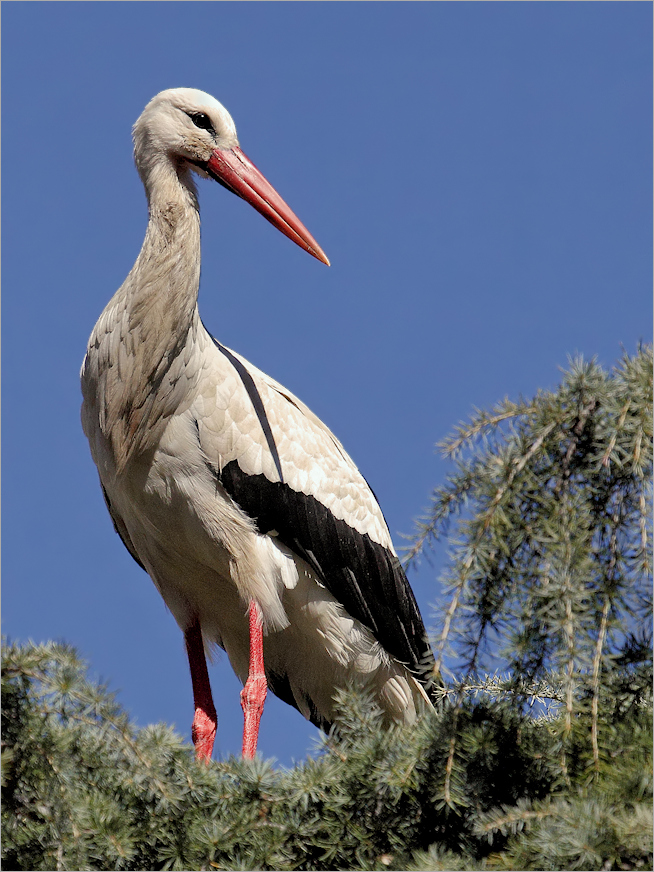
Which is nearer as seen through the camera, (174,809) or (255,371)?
(174,809)

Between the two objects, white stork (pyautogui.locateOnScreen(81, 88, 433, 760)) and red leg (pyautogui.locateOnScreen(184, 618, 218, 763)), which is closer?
white stork (pyautogui.locateOnScreen(81, 88, 433, 760))

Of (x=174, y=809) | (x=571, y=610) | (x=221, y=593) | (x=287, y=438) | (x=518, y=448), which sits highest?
(x=287, y=438)

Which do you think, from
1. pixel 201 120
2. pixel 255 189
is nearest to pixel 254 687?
pixel 255 189

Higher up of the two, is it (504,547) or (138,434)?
(138,434)

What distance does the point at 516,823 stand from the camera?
3209mm

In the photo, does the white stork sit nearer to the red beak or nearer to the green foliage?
the red beak

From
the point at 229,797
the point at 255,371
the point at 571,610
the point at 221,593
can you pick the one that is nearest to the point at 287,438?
the point at 255,371

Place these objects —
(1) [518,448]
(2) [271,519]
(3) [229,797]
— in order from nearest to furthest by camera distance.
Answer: (1) [518,448] → (3) [229,797] → (2) [271,519]

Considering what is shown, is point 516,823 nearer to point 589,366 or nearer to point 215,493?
point 589,366

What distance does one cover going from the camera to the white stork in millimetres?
5719

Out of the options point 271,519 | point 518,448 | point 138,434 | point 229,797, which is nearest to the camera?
point 518,448

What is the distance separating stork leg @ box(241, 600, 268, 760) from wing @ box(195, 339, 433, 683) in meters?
0.43

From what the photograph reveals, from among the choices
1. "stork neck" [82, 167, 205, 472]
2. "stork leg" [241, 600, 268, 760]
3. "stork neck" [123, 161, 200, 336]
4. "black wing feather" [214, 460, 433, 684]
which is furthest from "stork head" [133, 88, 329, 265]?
"stork leg" [241, 600, 268, 760]

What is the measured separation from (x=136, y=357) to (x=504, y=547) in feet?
9.37
